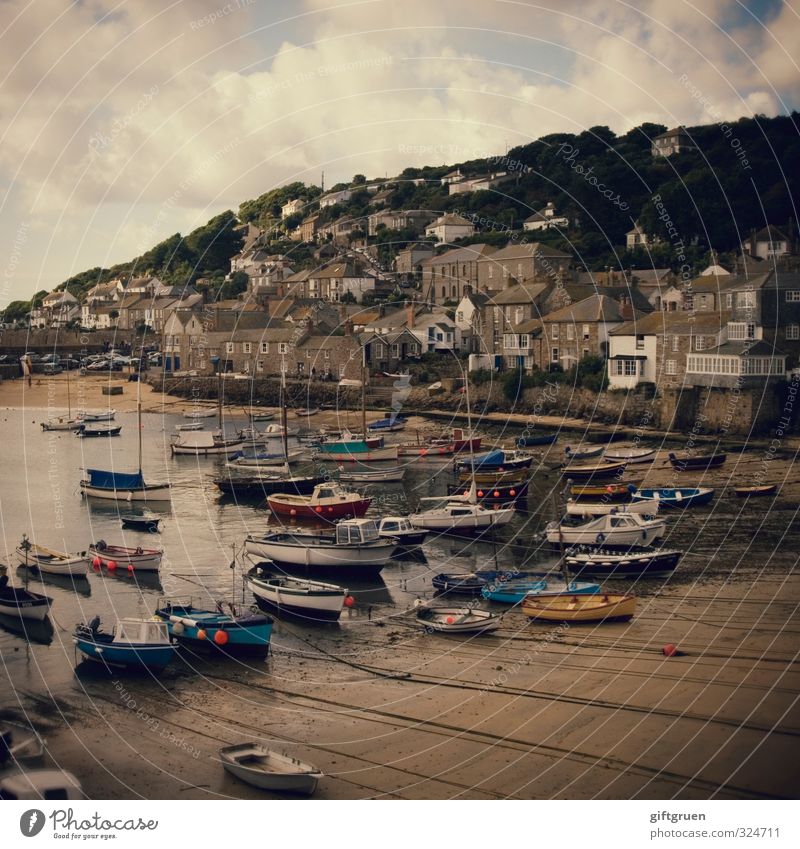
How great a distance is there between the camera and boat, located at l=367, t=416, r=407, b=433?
59.2 m

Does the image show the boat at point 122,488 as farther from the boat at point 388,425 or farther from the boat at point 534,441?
the boat at point 388,425

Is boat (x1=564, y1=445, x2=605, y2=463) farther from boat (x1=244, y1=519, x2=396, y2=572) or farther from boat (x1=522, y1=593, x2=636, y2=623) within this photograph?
boat (x1=522, y1=593, x2=636, y2=623)

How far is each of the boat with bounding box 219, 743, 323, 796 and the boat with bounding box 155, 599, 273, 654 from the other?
5935 mm

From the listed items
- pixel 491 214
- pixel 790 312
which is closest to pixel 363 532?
pixel 790 312

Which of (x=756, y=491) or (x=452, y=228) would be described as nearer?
(x=756, y=491)

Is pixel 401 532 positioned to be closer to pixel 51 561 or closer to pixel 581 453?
pixel 51 561

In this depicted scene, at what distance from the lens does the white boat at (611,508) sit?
119 ft

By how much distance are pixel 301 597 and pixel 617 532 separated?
10.0 metres

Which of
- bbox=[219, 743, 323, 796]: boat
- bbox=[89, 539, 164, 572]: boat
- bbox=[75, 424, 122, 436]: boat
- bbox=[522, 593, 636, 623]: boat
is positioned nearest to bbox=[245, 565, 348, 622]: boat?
bbox=[89, 539, 164, 572]: boat

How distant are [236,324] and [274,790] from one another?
229 feet

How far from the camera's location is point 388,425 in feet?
196

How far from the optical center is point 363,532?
31812mm

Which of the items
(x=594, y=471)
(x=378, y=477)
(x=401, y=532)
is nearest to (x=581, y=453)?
(x=594, y=471)

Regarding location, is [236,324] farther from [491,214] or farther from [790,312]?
[790,312]
